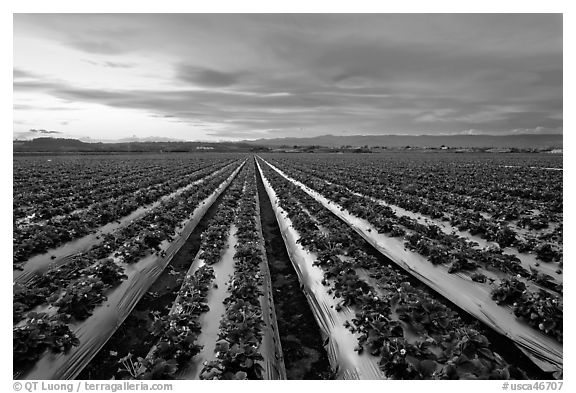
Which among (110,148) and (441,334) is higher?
(110,148)

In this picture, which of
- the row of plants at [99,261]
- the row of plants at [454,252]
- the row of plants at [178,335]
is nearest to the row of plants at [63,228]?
the row of plants at [99,261]

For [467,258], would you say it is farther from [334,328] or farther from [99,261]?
[99,261]

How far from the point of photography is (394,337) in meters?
4.11

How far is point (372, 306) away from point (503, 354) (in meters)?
2.22

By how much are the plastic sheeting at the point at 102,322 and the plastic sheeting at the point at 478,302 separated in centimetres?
627

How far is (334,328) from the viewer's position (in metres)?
4.93

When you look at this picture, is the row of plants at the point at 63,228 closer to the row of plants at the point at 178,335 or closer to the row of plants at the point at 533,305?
the row of plants at the point at 178,335

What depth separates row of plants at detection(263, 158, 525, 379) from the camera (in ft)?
11.8

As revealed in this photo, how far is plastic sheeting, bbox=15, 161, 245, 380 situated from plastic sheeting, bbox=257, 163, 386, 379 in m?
3.61

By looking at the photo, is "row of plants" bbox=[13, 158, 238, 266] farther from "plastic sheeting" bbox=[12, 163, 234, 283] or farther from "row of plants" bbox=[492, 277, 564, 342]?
"row of plants" bbox=[492, 277, 564, 342]

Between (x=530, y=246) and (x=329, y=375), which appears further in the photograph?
(x=530, y=246)

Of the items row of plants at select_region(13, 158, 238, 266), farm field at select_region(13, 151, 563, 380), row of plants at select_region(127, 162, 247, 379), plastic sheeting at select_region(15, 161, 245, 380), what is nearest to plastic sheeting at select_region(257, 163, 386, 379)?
farm field at select_region(13, 151, 563, 380)

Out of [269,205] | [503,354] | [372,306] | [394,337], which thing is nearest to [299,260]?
[372,306]

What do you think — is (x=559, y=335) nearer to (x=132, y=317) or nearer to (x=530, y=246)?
(x=530, y=246)
